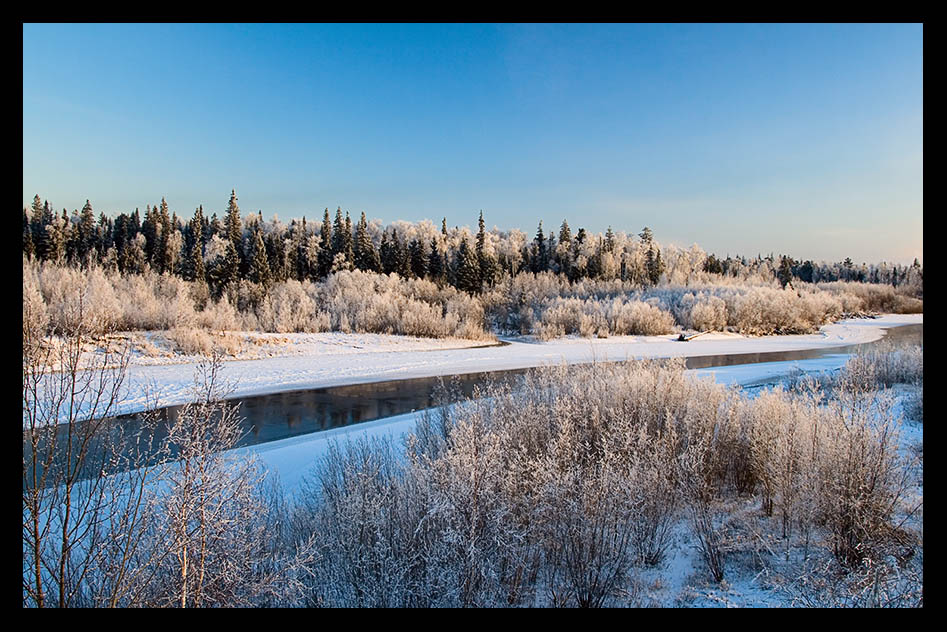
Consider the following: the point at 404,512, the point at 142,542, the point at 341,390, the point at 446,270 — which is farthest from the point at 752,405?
the point at 446,270

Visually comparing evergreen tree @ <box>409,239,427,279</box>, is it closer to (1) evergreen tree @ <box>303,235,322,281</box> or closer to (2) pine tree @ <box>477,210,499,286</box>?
(2) pine tree @ <box>477,210,499,286</box>

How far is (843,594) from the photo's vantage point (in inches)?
147

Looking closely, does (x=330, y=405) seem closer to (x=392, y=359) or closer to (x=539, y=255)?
(x=392, y=359)

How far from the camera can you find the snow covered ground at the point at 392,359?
1739 centimetres

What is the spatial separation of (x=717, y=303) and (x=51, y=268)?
193 ft

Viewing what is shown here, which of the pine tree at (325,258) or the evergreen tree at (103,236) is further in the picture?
the pine tree at (325,258)

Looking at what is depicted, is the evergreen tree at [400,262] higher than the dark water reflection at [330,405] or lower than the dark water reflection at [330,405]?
higher

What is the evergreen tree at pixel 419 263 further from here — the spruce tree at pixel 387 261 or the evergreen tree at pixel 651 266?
the evergreen tree at pixel 651 266

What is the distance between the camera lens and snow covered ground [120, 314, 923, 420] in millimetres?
17391

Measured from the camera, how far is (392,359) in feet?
89.1

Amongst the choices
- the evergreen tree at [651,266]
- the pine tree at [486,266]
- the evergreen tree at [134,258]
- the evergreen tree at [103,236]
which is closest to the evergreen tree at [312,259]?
the evergreen tree at [134,258]

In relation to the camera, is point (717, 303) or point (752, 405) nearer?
point (752, 405)

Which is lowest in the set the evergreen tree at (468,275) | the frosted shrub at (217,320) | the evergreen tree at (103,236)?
the frosted shrub at (217,320)
